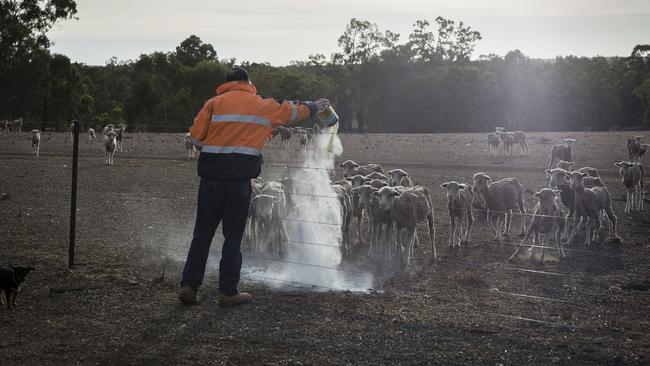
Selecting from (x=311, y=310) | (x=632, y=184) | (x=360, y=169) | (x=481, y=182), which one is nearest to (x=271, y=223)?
(x=311, y=310)

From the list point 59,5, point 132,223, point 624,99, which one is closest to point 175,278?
point 132,223

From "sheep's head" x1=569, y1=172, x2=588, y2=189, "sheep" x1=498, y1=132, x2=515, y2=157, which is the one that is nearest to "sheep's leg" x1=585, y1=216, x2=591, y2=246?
"sheep's head" x1=569, y1=172, x2=588, y2=189

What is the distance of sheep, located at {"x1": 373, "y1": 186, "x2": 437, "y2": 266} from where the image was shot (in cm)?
1325

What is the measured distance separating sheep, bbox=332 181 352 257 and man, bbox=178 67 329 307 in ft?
16.5

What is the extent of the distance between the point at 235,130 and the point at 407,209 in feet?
20.1

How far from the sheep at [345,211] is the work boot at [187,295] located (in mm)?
5084

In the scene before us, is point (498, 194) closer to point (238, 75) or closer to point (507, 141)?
point (238, 75)

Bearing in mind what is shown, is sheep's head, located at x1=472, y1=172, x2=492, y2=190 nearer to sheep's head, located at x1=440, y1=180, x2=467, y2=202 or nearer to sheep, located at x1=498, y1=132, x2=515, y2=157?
sheep's head, located at x1=440, y1=180, x2=467, y2=202

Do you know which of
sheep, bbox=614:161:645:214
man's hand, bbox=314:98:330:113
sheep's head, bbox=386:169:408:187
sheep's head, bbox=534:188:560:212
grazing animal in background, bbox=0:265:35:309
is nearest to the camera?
grazing animal in background, bbox=0:265:35:309

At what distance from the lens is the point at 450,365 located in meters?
6.99

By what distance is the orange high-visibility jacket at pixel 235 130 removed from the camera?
841 centimetres

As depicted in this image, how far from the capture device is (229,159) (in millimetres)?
8422

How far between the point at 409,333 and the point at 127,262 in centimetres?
537

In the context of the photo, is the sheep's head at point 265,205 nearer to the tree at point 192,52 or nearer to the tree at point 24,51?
the tree at point 24,51
